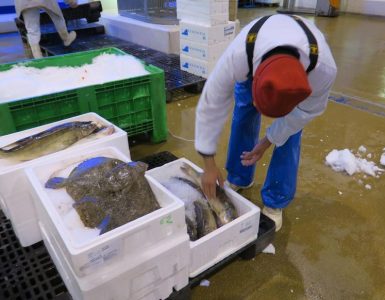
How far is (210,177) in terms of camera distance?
1.51 m

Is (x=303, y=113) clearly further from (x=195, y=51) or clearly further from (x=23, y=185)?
(x=195, y=51)

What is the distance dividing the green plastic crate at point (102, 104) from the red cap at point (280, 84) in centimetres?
148

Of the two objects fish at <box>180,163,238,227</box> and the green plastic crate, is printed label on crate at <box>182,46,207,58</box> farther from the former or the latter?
fish at <box>180,163,238,227</box>

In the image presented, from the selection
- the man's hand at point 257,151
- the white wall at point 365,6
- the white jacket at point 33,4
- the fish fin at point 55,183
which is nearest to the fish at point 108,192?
the fish fin at point 55,183

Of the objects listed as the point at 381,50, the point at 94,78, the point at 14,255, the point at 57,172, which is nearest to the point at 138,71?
the point at 94,78

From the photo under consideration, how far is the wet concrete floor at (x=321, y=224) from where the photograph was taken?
151cm

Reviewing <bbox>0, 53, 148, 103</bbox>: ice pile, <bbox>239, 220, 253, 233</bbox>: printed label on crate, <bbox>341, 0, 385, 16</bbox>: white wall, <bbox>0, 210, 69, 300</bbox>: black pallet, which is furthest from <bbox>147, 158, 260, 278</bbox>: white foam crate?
<bbox>341, 0, 385, 16</bbox>: white wall

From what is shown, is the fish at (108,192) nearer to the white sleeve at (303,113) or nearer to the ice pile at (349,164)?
the white sleeve at (303,113)

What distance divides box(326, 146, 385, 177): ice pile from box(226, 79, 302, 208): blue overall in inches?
27.8

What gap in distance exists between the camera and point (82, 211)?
1.19m

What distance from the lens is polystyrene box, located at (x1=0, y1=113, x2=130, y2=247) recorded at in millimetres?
1406

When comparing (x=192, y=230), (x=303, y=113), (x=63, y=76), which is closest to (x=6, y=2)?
(x=63, y=76)

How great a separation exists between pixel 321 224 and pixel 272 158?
520 mm

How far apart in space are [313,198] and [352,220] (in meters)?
0.26
